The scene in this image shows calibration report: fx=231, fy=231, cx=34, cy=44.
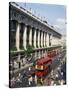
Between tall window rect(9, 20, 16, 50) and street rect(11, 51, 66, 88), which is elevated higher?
tall window rect(9, 20, 16, 50)

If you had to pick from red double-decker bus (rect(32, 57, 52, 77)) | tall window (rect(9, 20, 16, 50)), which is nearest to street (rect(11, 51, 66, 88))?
red double-decker bus (rect(32, 57, 52, 77))

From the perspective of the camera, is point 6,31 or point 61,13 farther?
point 61,13

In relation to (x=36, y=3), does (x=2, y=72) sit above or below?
below

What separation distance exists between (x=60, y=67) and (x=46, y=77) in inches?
5.8

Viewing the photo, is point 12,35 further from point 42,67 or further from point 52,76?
point 52,76

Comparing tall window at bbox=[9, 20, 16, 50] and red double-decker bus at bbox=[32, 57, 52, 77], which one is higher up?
tall window at bbox=[9, 20, 16, 50]

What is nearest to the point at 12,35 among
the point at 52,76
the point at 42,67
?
the point at 42,67

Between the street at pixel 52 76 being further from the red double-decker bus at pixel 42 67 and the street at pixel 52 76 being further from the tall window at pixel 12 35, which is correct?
the tall window at pixel 12 35

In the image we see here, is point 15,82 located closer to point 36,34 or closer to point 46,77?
point 46,77

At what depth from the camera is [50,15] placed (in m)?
1.90

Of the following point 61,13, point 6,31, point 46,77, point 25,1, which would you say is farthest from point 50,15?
point 46,77

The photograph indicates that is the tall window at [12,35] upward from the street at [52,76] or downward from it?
upward

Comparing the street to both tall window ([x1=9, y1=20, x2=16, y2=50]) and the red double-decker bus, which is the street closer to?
the red double-decker bus

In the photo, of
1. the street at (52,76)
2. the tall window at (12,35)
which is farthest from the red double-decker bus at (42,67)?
the tall window at (12,35)
